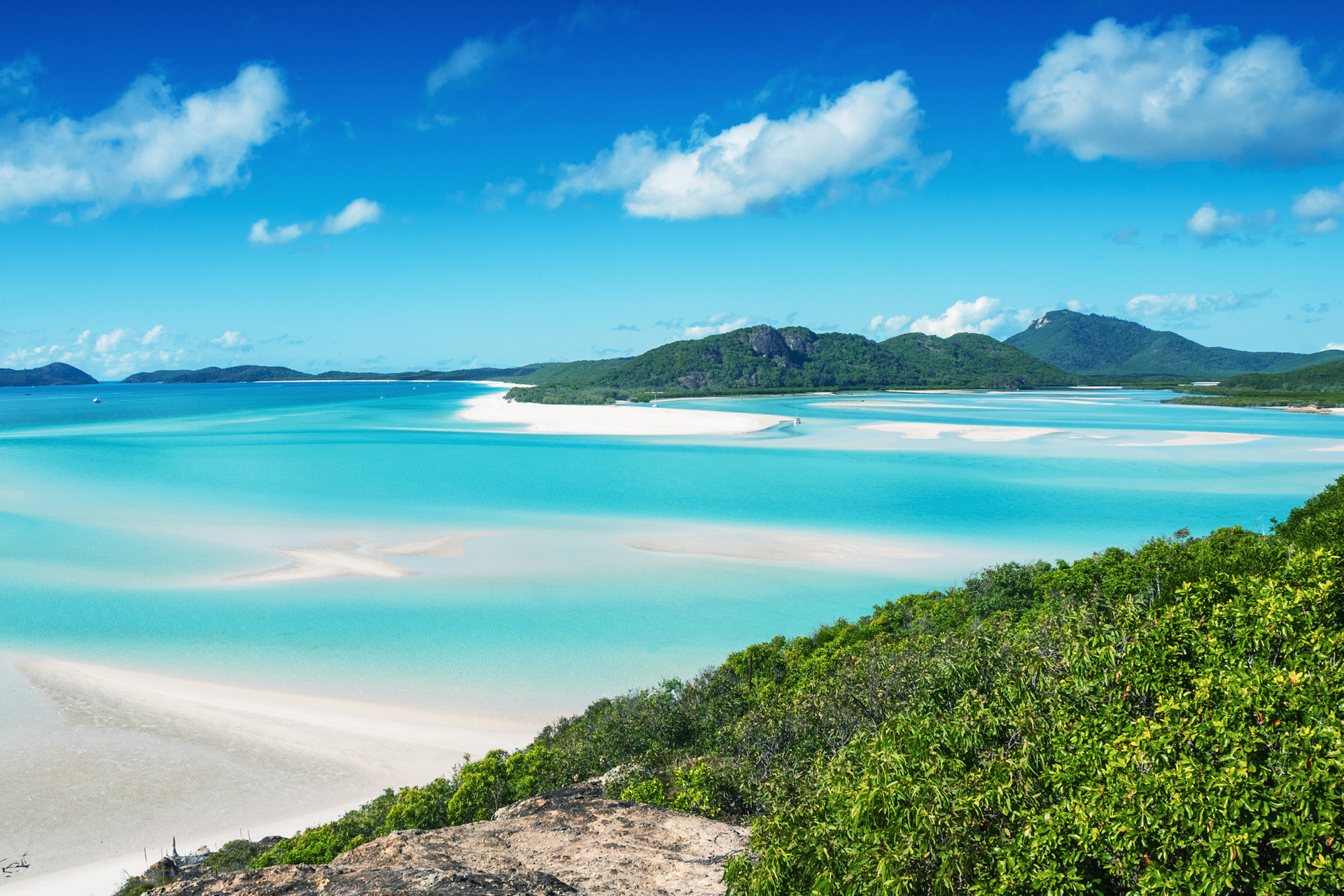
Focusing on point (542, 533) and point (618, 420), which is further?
point (618, 420)

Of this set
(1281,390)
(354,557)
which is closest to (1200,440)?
(354,557)

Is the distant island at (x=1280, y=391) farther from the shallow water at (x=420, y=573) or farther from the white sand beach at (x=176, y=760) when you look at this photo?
the white sand beach at (x=176, y=760)

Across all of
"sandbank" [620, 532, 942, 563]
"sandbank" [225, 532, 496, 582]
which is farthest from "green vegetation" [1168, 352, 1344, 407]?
"sandbank" [225, 532, 496, 582]

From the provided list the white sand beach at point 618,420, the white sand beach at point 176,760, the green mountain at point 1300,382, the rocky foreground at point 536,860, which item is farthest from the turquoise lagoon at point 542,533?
the green mountain at point 1300,382

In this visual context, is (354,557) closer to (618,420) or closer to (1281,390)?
(618,420)

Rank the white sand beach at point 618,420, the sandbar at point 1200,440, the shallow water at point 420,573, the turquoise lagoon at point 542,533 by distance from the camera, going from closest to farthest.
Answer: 1. the shallow water at point 420,573
2. the turquoise lagoon at point 542,533
3. the sandbar at point 1200,440
4. the white sand beach at point 618,420

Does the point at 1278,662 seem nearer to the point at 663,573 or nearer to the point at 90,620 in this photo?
the point at 663,573

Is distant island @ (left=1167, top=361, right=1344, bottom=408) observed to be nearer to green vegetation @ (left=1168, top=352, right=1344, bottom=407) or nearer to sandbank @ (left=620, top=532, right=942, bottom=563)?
green vegetation @ (left=1168, top=352, right=1344, bottom=407)
